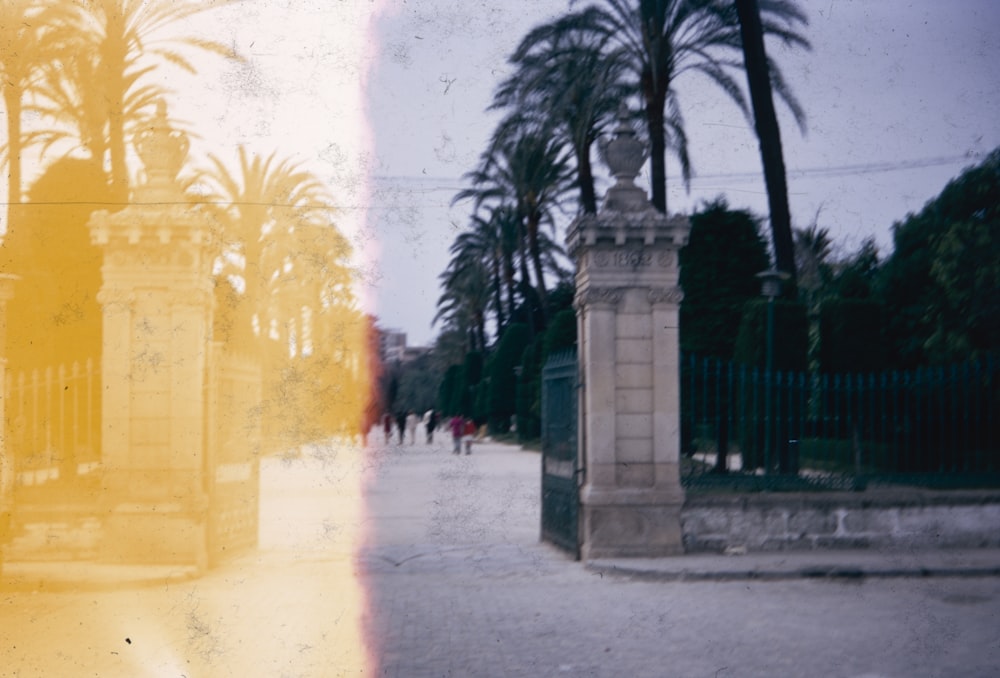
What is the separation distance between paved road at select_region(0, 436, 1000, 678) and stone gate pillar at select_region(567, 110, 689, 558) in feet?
2.79

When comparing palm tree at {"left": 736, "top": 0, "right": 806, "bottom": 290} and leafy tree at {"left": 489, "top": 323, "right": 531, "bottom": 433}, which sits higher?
palm tree at {"left": 736, "top": 0, "right": 806, "bottom": 290}

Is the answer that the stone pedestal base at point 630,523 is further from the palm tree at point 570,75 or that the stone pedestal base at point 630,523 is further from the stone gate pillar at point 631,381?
the palm tree at point 570,75

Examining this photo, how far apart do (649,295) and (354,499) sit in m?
12.6

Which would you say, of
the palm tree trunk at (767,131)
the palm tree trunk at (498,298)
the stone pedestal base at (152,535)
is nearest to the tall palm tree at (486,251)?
the palm tree trunk at (498,298)

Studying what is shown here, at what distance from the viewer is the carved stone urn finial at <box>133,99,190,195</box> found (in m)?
13.0

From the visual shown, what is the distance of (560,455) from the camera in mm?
14539

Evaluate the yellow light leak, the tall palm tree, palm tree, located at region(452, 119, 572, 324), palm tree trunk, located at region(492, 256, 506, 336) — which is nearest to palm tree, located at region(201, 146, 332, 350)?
the yellow light leak

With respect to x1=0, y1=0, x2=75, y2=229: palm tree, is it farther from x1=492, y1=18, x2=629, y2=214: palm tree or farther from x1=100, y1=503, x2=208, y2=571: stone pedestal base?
x1=492, y1=18, x2=629, y2=214: palm tree

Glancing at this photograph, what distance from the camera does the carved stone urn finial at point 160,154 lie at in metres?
13.0

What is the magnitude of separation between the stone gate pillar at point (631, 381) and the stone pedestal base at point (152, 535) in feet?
14.4

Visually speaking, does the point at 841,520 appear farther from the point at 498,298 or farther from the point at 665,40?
the point at 498,298

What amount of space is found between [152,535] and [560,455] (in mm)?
5042

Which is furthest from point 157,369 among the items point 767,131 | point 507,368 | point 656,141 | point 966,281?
point 507,368

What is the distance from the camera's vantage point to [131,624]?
9.71 metres
